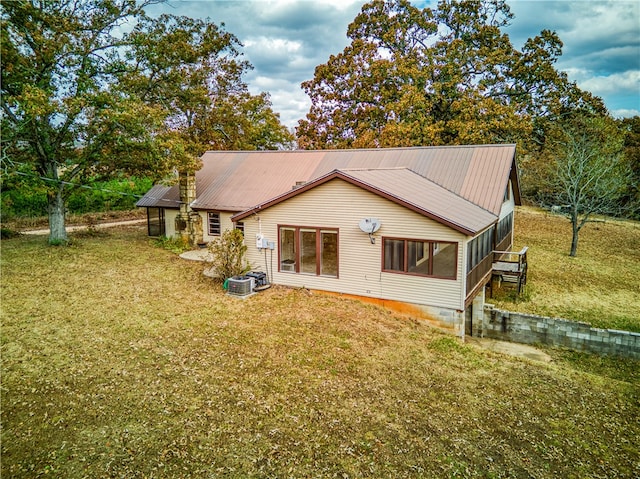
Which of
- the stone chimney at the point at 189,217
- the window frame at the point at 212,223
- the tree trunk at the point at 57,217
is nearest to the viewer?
the tree trunk at the point at 57,217

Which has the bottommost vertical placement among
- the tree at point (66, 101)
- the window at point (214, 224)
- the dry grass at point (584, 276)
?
the dry grass at point (584, 276)

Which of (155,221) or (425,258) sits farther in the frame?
(155,221)

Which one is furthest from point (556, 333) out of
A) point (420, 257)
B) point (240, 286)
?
point (240, 286)

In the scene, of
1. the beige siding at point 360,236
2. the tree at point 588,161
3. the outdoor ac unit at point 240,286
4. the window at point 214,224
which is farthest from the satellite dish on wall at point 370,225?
the tree at point 588,161

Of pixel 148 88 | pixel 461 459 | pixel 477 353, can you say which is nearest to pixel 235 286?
pixel 477 353

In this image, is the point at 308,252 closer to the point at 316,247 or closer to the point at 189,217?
the point at 316,247

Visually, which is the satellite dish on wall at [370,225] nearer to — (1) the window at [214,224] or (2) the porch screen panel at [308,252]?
(2) the porch screen panel at [308,252]
